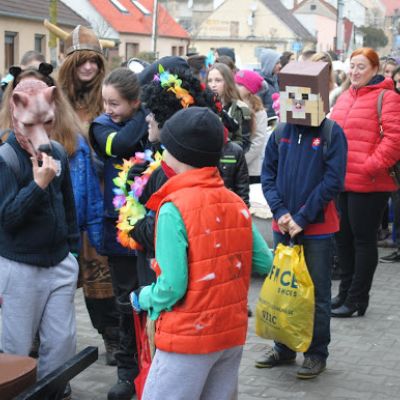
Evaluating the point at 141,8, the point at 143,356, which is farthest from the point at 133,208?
the point at 141,8

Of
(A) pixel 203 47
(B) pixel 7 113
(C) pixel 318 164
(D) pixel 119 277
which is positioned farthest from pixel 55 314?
(A) pixel 203 47

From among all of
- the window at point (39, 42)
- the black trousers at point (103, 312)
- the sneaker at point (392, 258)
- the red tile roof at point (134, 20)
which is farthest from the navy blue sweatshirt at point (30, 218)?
the red tile roof at point (134, 20)

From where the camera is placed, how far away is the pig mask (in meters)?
4.33

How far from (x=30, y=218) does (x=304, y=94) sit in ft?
6.75

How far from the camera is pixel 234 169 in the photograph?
6828 millimetres

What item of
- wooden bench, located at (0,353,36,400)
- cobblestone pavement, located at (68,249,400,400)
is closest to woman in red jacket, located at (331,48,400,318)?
cobblestone pavement, located at (68,249,400,400)

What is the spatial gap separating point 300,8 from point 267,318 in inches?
4076

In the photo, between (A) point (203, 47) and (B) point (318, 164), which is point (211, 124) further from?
(A) point (203, 47)

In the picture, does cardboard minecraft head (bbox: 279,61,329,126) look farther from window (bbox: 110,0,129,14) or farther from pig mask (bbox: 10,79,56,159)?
→ window (bbox: 110,0,129,14)

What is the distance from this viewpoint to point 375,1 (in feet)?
360

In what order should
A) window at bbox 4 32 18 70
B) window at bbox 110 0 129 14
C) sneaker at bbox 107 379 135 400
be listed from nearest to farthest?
sneaker at bbox 107 379 135 400, window at bbox 4 32 18 70, window at bbox 110 0 129 14

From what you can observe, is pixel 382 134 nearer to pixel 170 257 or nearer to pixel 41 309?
pixel 41 309

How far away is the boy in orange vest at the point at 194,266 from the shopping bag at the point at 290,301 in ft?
5.72

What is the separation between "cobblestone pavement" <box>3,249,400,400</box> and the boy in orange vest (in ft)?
5.74
